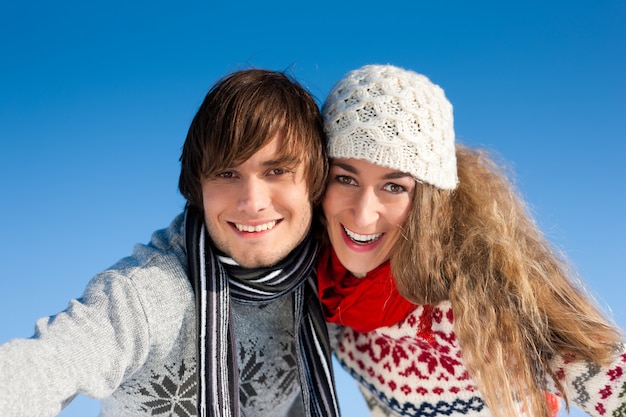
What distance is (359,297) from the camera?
10.6 ft

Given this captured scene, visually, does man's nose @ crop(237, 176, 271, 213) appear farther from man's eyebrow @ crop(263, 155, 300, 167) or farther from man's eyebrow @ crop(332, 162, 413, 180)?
man's eyebrow @ crop(332, 162, 413, 180)

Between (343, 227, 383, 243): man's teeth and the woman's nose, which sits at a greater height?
the woman's nose

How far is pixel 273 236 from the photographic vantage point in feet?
9.97

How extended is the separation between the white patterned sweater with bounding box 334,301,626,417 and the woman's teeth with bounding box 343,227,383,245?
1.26 feet

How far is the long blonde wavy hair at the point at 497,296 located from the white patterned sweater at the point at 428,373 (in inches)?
3.1

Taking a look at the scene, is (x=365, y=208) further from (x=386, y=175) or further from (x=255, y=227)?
(x=255, y=227)

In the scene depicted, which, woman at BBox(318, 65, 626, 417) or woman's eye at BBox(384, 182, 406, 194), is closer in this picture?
woman at BBox(318, 65, 626, 417)

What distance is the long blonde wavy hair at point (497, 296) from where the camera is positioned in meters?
2.85

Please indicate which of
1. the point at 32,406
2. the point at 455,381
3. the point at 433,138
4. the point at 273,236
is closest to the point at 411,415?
the point at 455,381

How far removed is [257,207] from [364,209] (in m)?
0.47

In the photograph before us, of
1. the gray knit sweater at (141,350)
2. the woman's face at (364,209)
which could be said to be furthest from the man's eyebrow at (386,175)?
the gray knit sweater at (141,350)

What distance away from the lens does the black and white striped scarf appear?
294cm

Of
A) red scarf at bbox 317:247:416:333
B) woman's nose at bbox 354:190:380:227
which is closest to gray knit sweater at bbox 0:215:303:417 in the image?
red scarf at bbox 317:247:416:333

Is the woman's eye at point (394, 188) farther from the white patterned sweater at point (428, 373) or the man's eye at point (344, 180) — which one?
the white patterned sweater at point (428, 373)
